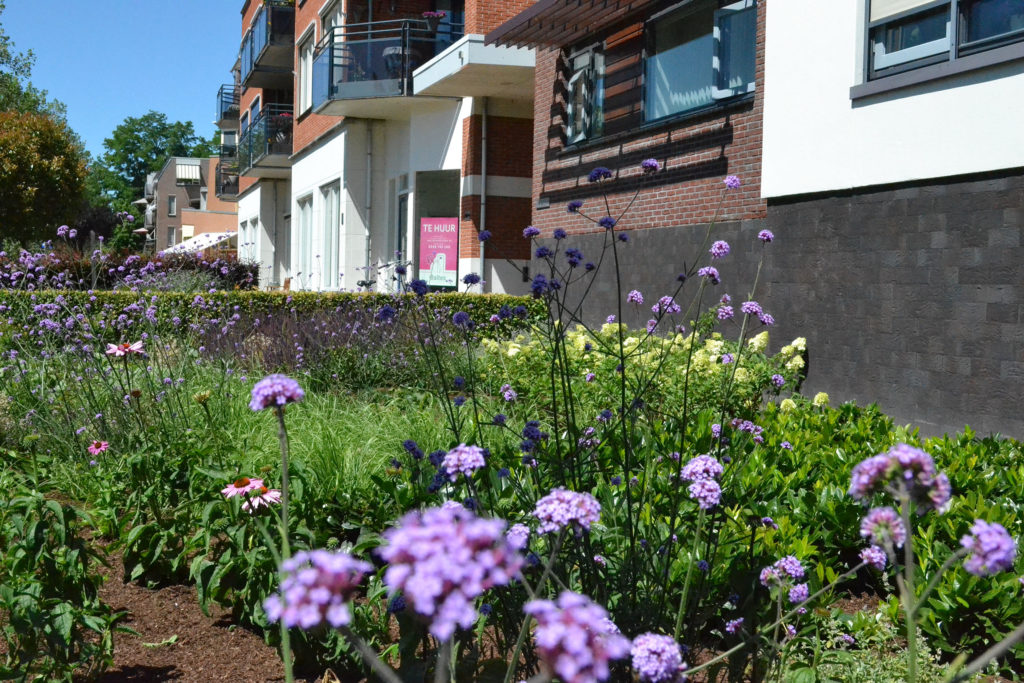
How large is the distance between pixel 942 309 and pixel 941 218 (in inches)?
29.6

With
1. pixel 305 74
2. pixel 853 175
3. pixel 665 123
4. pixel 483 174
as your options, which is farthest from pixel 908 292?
pixel 305 74

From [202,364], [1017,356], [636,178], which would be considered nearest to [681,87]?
[636,178]

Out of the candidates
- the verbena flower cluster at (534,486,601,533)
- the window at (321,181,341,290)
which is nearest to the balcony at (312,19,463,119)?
the window at (321,181,341,290)

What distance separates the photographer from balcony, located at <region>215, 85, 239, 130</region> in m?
40.2

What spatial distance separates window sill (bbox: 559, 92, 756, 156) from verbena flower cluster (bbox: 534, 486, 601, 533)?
9.65m

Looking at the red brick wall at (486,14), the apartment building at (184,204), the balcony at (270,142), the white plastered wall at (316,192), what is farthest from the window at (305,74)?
the apartment building at (184,204)

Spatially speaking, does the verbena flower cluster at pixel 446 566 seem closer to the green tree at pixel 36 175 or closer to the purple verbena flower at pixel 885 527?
the purple verbena flower at pixel 885 527

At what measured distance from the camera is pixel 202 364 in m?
8.69

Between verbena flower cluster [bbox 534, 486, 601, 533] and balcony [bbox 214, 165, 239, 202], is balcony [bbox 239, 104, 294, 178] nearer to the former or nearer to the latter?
balcony [bbox 214, 165, 239, 202]

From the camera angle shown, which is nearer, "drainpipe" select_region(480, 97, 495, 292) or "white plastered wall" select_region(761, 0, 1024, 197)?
"white plastered wall" select_region(761, 0, 1024, 197)

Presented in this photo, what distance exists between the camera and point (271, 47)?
29.2 metres

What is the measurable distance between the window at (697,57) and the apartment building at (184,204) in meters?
63.5

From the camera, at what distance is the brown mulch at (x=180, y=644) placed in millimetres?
3465

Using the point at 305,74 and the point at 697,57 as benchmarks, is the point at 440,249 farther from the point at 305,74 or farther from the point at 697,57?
the point at 305,74
